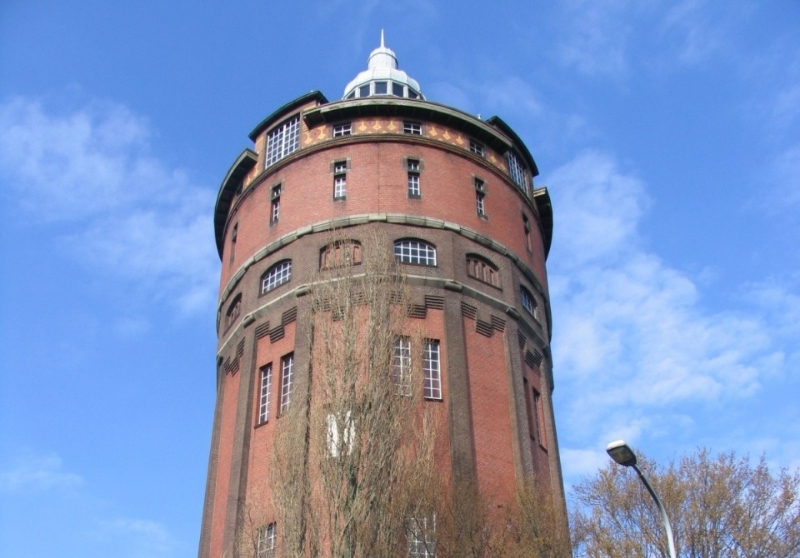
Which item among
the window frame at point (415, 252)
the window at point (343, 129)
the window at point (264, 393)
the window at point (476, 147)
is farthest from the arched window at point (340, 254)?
the window at point (476, 147)

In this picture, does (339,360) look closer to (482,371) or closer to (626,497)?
(482,371)

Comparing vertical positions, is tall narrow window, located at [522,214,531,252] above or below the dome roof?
below

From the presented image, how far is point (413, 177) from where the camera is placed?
89.0 feet

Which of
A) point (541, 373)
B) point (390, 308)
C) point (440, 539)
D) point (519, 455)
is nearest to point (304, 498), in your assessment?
point (440, 539)

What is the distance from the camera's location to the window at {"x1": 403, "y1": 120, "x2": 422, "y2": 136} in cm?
2817

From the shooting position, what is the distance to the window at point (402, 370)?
1975 cm

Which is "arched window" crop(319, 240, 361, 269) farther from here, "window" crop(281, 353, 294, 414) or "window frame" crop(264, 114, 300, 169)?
"window frame" crop(264, 114, 300, 169)

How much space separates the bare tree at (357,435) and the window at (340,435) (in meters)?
0.02

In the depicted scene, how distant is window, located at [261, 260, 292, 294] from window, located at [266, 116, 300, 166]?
13.7ft

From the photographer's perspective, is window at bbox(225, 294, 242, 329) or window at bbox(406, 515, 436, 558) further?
window at bbox(225, 294, 242, 329)

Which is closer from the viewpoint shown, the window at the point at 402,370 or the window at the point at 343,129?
the window at the point at 402,370

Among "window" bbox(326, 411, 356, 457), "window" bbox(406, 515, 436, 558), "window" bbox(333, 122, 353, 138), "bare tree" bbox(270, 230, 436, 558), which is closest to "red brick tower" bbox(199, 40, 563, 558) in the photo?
Answer: "window" bbox(333, 122, 353, 138)

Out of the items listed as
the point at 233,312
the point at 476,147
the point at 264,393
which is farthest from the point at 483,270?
the point at 233,312

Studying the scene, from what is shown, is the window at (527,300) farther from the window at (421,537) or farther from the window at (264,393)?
the window at (421,537)
